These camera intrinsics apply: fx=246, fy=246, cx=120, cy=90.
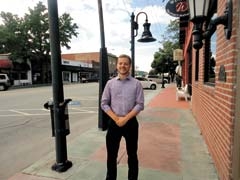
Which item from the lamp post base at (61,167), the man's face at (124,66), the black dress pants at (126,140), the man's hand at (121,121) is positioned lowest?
the lamp post base at (61,167)

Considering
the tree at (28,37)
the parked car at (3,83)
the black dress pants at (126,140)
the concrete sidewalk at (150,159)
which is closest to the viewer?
the black dress pants at (126,140)

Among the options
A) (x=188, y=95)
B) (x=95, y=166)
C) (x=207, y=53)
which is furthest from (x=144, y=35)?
(x=188, y=95)

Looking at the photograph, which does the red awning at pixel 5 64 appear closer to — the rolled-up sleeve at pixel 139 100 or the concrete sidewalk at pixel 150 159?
the concrete sidewalk at pixel 150 159

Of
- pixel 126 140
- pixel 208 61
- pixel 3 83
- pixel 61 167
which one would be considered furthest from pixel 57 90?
pixel 3 83

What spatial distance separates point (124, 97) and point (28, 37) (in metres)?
41.2

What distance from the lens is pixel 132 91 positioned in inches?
131

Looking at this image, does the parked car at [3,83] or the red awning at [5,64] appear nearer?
the parked car at [3,83]

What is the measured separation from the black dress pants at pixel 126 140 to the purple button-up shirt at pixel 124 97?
18cm

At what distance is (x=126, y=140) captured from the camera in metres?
3.44

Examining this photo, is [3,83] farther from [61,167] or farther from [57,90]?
[61,167]

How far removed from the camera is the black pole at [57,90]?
13.4 feet

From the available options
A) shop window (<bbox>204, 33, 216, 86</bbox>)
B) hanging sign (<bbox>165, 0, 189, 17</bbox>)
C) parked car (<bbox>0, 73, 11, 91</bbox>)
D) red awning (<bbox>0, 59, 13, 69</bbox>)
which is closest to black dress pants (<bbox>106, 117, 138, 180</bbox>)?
shop window (<bbox>204, 33, 216, 86</bbox>)

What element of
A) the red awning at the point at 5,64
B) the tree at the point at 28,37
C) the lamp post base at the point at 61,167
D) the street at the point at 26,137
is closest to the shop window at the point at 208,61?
the lamp post base at the point at 61,167

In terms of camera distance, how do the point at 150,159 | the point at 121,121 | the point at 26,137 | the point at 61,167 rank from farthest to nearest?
the point at 26,137 < the point at 150,159 < the point at 61,167 < the point at 121,121
